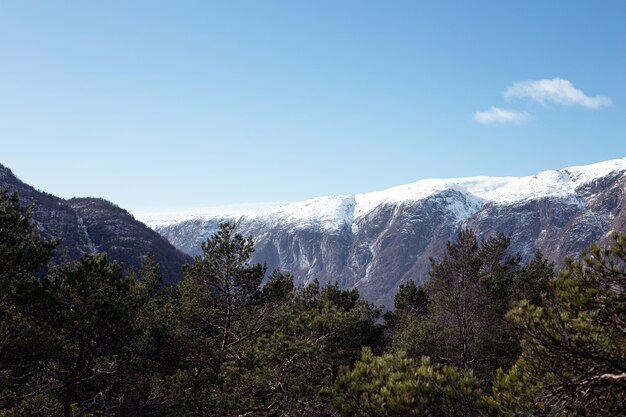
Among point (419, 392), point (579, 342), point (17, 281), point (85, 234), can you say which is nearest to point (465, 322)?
point (419, 392)

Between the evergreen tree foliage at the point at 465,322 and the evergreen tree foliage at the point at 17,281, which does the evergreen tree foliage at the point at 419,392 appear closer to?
the evergreen tree foliage at the point at 17,281

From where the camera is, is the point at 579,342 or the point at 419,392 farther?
the point at 419,392

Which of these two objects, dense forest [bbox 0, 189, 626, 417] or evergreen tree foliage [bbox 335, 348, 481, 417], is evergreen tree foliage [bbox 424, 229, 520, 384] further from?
evergreen tree foliage [bbox 335, 348, 481, 417]

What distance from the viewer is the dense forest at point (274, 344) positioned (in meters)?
9.27

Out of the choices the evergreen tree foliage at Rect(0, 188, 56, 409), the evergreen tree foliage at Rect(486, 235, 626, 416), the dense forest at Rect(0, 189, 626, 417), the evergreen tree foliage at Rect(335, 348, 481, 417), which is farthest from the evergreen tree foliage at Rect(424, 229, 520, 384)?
the evergreen tree foliage at Rect(0, 188, 56, 409)

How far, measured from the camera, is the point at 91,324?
18625mm

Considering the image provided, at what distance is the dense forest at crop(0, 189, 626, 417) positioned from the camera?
9273mm

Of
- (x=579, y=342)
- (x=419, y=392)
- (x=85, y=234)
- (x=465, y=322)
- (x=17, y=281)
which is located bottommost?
(x=465, y=322)

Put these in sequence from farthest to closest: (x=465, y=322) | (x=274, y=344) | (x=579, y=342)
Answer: (x=465, y=322)
(x=274, y=344)
(x=579, y=342)

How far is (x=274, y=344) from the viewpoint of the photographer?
66.5 ft

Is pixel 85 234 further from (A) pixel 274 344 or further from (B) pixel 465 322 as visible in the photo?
(A) pixel 274 344

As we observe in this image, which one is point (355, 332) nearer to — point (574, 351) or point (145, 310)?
point (145, 310)

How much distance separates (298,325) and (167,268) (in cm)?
17090

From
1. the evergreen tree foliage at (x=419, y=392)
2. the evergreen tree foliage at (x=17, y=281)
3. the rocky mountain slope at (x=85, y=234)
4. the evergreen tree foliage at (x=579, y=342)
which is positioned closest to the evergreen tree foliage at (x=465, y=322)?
the evergreen tree foliage at (x=419, y=392)
